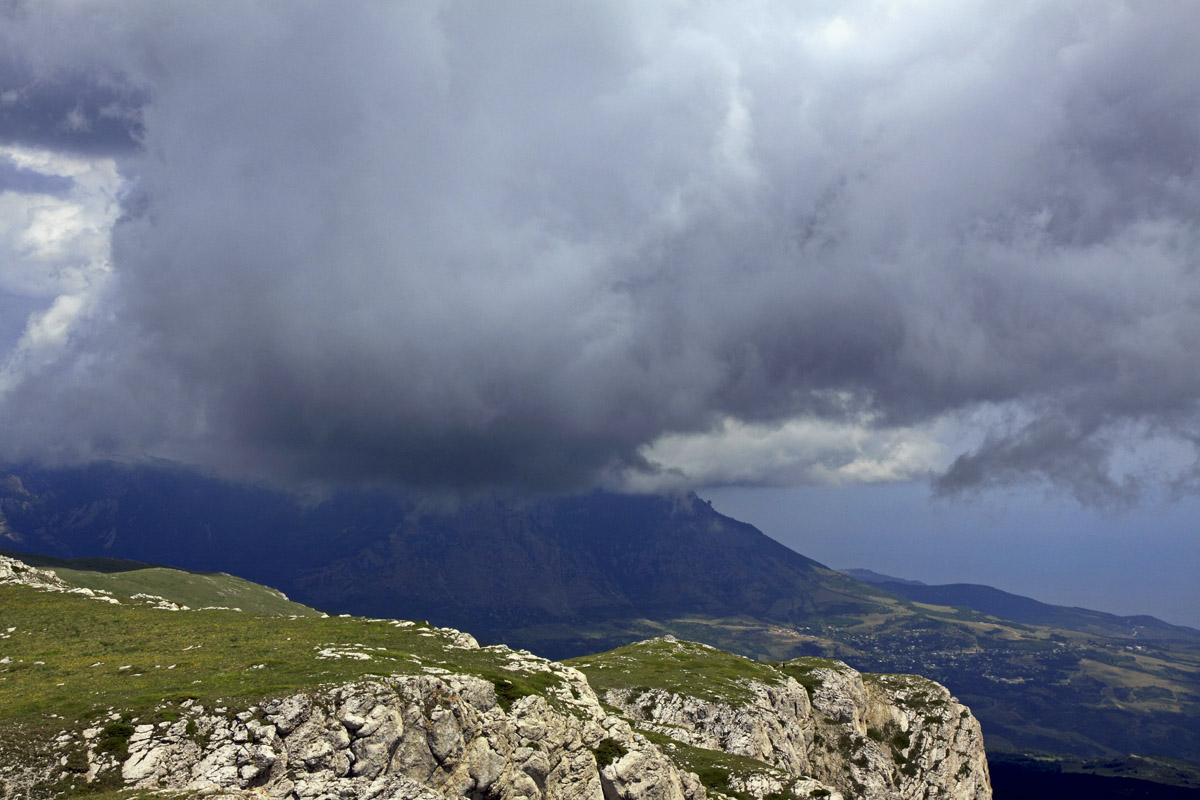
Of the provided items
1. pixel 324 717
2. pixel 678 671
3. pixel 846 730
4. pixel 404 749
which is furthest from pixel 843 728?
pixel 324 717

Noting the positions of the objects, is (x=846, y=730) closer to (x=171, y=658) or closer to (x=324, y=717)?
(x=324, y=717)

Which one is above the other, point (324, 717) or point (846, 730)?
point (324, 717)

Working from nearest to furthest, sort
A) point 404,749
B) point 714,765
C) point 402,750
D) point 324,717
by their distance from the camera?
point 324,717, point 402,750, point 404,749, point 714,765

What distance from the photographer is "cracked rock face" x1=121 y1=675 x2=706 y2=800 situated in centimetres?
5122

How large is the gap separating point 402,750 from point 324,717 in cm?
705

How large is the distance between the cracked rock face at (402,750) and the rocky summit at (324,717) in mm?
138

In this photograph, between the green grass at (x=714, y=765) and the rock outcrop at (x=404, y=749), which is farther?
the green grass at (x=714, y=765)

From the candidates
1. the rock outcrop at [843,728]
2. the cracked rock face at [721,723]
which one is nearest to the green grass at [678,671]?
the rock outcrop at [843,728]

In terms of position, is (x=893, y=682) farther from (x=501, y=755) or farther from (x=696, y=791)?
(x=501, y=755)

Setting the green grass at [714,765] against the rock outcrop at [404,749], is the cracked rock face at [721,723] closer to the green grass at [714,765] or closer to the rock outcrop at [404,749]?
the green grass at [714,765]

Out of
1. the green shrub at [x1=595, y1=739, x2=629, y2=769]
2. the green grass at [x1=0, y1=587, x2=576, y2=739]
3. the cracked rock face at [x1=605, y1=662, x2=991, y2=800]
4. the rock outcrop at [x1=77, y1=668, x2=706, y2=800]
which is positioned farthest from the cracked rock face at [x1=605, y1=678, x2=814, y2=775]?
the rock outcrop at [x1=77, y1=668, x2=706, y2=800]

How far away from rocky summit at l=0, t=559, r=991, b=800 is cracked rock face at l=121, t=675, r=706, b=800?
14cm

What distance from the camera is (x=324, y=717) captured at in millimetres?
56906

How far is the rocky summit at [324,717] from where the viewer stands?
51.5 m
